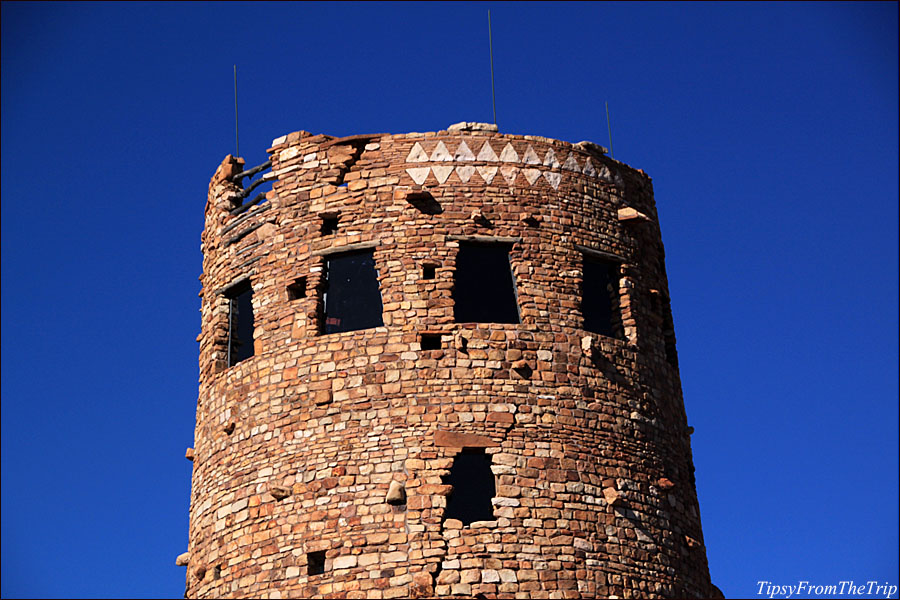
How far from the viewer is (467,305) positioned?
987 inches

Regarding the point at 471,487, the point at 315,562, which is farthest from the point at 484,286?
the point at 315,562

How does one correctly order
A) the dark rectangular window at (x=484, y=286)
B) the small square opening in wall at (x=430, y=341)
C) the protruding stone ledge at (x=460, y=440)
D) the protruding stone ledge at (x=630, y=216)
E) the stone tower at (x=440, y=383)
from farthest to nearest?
the protruding stone ledge at (x=630, y=216) → the dark rectangular window at (x=484, y=286) → the small square opening in wall at (x=430, y=341) → the protruding stone ledge at (x=460, y=440) → the stone tower at (x=440, y=383)

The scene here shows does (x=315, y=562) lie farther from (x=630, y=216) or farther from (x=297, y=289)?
(x=630, y=216)

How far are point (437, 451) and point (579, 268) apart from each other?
14.7 ft

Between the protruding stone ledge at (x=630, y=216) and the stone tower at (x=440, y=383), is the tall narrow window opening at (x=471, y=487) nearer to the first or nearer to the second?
the stone tower at (x=440, y=383)

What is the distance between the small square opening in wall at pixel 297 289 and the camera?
25609 mm

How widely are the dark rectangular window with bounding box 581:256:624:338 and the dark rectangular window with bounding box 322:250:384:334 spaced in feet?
12.3

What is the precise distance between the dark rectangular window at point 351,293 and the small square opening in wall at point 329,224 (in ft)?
1.66

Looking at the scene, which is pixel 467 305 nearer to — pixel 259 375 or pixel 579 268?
pixel 579 268

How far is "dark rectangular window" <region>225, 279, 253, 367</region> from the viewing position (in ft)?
86.4

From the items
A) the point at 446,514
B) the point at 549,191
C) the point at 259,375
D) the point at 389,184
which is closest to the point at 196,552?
the point at 259,375

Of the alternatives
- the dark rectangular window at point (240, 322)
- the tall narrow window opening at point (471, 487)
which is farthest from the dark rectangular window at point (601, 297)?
the dark rectangular window at point (240, 322)

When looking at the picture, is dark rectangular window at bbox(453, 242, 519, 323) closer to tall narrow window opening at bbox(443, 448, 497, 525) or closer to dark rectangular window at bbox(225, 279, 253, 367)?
tall narrow window opening at bbox(443, 448, 497, 525)

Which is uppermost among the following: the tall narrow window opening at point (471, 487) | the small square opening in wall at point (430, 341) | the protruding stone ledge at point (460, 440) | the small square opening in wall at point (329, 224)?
the small square opening in wall at point (329, 224)
